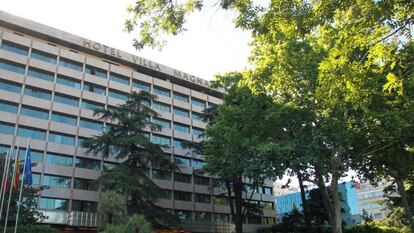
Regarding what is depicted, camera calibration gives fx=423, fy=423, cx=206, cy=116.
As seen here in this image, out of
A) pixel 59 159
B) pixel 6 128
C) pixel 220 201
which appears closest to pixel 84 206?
pixel 59 159

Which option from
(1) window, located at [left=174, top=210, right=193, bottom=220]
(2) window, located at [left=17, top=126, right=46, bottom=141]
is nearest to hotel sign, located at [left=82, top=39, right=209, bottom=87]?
(2) window, located at [left=17, top=126, right=46, bottom=141]

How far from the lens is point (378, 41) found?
8164mm

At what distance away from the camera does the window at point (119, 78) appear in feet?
159

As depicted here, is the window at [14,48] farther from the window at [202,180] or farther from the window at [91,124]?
the window at [202,180]

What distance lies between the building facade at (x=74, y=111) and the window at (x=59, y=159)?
94mm

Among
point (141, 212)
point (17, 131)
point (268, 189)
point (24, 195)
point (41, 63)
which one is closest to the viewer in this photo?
point (24, 195)

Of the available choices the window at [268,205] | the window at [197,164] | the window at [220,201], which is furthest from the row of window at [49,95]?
the window at [268,205]

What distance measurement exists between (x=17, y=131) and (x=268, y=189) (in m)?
32.8

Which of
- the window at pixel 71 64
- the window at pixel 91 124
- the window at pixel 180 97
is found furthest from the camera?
the window at pixel 180 97

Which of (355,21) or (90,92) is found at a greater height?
(90,92)

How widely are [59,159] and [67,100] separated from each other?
6.51m

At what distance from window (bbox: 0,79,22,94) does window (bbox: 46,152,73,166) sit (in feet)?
22.6

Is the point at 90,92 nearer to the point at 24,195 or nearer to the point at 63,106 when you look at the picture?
the point at 63,106

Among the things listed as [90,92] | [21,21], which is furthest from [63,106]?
[21,21]
